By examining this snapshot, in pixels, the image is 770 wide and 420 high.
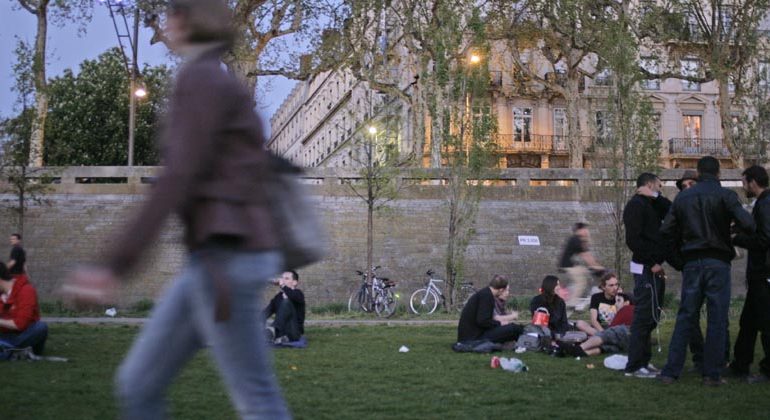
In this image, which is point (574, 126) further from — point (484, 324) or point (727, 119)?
point (484, 324)

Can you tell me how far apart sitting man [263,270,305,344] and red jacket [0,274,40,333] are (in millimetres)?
3691

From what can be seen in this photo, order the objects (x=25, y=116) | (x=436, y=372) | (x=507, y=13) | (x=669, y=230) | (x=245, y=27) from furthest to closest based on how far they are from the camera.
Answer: (x=507, y=13) → (x=245, y=27) → (x=25, y=116) → (x=436, y=372) → (x=669, y=230)

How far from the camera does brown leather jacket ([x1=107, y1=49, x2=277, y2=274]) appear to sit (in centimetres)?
312

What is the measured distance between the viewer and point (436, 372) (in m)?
9.84

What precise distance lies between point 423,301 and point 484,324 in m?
15.0

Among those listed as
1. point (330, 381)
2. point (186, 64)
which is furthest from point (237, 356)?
point (330, 381)

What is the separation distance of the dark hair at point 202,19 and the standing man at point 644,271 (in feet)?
22.1

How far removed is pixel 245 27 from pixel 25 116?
31.7 feet

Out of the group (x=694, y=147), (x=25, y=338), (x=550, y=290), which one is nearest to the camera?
(x=25, y=338)

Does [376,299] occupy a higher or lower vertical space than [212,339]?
lower

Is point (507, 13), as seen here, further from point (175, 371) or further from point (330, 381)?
point (175, 371)

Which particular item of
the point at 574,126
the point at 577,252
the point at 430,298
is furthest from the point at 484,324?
the point at 574,126

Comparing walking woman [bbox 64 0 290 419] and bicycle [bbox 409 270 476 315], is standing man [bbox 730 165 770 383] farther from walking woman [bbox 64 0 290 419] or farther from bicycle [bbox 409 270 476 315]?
bicycle [bbox 409 270 476 315]

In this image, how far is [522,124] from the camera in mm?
56094
